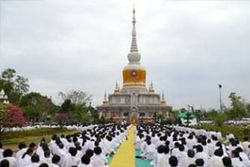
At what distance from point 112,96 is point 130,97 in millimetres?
3066

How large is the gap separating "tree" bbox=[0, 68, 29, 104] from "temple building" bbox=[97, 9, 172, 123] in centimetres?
1471

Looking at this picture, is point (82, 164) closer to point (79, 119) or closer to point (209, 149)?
point (209, 149)

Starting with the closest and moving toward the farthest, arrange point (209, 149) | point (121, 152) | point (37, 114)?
point (209, 149), point (121, 152), point (37, 114)

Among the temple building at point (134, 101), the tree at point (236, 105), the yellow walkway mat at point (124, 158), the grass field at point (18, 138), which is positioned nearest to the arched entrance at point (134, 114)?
the temple building at point (134, 101)

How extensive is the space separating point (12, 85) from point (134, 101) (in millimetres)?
19661

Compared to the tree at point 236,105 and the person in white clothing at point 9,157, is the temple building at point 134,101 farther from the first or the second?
the person in white clothing at point 9,157

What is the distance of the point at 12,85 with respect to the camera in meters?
52.0

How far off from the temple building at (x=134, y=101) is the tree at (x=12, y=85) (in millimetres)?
14706

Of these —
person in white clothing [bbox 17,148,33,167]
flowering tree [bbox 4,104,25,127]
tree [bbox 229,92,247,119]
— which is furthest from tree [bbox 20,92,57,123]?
person in white clothing [bbox 17,148,33,167]

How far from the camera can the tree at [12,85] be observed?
49688mm

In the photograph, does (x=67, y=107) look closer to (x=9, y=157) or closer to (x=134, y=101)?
(x=134, y=101)

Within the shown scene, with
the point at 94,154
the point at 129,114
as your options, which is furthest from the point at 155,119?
the point at 94,154

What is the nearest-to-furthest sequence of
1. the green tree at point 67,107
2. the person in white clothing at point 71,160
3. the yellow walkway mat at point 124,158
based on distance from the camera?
the person in white clothing at point 71,160, the yellow walkway mat at point 124,158, the green tree at point 67,107

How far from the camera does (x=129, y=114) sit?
63156mm
